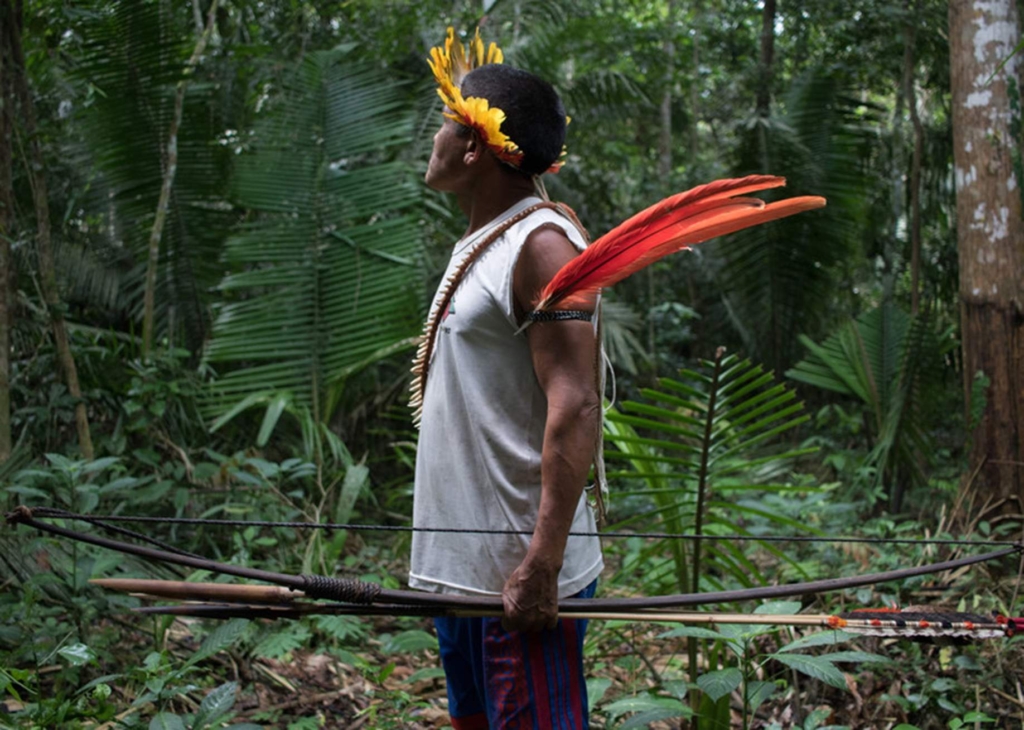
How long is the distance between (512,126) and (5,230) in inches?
88.9

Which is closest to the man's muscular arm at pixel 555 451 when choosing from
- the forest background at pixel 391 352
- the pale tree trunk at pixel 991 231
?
the forest background at pixel 391 352

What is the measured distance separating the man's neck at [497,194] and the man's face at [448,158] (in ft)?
0.16

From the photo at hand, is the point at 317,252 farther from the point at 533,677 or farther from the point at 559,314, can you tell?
the point at 533,677

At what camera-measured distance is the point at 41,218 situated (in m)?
3.66

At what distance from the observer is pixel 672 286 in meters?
8.75

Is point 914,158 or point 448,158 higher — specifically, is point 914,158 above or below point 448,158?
below

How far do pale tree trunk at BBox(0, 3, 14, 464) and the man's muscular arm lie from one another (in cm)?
227

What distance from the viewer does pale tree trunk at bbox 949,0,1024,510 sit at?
140 inches

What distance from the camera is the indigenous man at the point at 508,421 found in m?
1.64

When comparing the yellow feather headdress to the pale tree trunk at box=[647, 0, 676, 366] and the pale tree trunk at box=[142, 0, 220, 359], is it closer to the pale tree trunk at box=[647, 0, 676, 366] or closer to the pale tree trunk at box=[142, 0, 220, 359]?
the pale tree trunk at box=[142, 0, 220, 359]

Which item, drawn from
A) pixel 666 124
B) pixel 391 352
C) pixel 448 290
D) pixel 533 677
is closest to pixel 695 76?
pixel 666 124

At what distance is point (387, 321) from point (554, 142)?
3.09 meters

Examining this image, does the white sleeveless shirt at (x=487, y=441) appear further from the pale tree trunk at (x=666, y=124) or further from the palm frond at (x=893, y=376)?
the pale tree trunk at (x=666, y=124)

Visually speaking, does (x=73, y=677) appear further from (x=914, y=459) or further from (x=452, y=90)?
(x=914, y=459)
